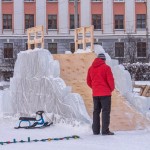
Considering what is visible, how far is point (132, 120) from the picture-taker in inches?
516

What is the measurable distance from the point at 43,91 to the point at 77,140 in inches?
205

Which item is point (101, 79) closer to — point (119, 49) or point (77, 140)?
point (77, 140)

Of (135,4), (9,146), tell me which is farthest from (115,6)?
(9,146)

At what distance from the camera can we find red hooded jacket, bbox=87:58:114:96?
11.5 m

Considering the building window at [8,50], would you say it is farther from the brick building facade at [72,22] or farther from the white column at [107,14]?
the white column at [107,14]

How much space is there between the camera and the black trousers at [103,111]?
1136cm

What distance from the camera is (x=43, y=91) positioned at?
1559cm

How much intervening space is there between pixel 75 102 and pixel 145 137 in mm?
2629

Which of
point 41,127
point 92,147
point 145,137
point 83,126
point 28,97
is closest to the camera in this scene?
point 92,147

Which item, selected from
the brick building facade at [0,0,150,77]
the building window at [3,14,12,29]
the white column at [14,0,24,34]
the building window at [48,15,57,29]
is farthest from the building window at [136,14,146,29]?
the building window at [3,14,12,29]

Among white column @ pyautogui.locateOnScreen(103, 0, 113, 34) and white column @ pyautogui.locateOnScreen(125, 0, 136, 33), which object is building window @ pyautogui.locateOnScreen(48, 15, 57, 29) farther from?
white column @ pyautogui.locateOnScreen(125, 0, 136, 33)

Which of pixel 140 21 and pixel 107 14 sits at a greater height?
pixel 107 14

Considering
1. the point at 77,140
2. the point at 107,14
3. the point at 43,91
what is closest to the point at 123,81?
the point at 43,91

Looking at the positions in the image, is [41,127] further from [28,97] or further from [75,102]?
[28,97]
